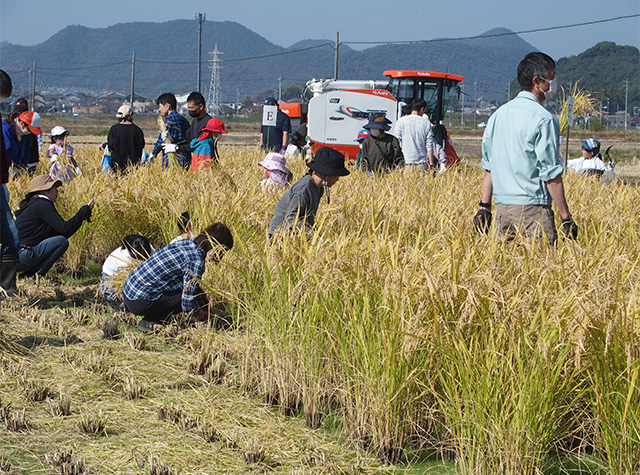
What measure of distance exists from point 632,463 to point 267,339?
1.83 metres

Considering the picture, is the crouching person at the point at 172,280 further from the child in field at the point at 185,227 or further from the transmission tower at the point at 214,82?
the transmission tower at the point at 214,82

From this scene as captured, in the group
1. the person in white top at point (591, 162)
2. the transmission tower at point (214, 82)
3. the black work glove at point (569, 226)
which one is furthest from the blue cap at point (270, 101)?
the transmission tower at point (214, 82)

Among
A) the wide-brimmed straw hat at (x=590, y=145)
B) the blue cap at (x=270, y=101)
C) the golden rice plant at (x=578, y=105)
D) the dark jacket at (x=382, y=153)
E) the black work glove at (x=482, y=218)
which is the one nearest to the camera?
the black work glove at (x=482, y=218)

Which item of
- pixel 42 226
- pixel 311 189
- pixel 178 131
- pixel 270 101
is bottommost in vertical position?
pixel 42 226

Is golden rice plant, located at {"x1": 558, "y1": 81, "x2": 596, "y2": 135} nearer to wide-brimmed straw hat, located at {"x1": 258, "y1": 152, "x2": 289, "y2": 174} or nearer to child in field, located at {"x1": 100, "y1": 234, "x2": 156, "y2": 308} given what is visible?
wide-brimmed straw hat, located at {"x1": 258, "y1": 152, "x2": 289, "y2": 174}

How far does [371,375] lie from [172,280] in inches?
86.3

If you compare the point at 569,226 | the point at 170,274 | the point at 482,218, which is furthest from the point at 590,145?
the point at 170,274

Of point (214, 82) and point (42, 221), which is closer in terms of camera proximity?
point (42, 221)

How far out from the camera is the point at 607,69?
152 m

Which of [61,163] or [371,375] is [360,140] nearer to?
[61,163]

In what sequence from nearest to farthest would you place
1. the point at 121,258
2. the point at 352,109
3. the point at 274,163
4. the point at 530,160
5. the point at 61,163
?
the point at 530,160 < the point at 121,258 < the point at 274,163 < the point at 61,163 < the point at 352,109

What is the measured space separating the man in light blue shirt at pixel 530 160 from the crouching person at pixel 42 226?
3.35 metres

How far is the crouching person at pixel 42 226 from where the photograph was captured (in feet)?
19.9

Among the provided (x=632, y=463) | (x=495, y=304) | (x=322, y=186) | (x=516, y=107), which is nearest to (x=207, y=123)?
(x=322, y=186)
